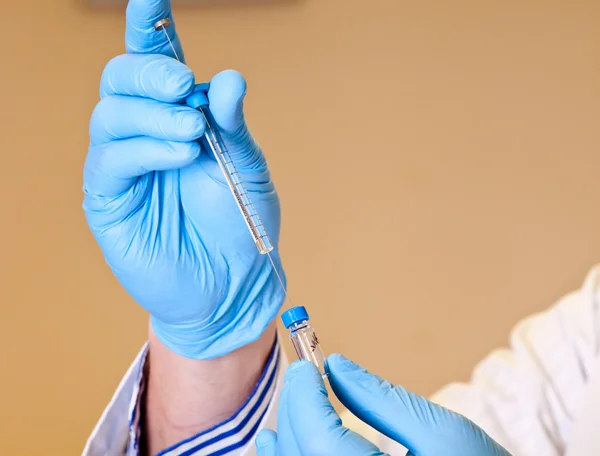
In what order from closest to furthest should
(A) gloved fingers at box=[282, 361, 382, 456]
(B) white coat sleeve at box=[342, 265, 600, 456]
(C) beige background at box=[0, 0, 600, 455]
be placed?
(A) gloved fingers at box=[282, 361, 382, 456]
(B) white coat sleeve at box=[342, 265, 600, 456]
(C) beige background at box=[0, 0, 600, 455]

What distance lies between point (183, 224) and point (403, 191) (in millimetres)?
1226

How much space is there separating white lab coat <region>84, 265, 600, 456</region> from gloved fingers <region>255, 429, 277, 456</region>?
282 mm

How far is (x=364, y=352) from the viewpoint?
6.84 feet

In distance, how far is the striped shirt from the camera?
3.11 feet

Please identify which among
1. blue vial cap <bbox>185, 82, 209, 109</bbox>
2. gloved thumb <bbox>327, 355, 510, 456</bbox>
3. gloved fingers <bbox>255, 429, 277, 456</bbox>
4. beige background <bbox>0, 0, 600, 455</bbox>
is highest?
beige background <bbox>0, 0, 600, 455</bbox>

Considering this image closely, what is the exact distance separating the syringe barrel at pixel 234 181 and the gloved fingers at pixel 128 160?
0.09 ft

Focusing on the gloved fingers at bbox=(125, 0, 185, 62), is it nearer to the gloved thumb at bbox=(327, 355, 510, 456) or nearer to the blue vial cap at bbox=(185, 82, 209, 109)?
the blue vial cap at bbox=(185, 82, 209, 109)

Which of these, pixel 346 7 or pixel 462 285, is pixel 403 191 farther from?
pixel 346 7

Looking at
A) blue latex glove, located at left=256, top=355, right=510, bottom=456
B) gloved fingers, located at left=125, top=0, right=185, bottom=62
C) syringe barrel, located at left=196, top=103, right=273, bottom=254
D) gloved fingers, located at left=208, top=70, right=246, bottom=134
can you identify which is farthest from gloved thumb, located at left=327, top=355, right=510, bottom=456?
gloved fingers, located at left=125, top=0, right=185, bottom=62

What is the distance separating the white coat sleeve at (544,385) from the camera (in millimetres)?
1114

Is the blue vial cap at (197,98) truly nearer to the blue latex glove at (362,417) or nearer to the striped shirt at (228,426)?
the blue latex glove at (362,417)

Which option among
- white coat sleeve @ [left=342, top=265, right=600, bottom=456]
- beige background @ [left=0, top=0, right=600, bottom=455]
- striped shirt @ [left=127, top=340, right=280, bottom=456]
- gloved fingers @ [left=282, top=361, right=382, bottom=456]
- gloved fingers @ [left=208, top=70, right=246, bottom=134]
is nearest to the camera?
gloved fingers @ [left=282, top=361, right=382, bottom=456]

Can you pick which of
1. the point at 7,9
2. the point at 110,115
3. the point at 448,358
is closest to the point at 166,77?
the point at 110,115

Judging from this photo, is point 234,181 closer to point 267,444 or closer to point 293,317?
A: point 293,317
